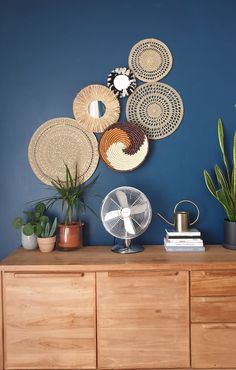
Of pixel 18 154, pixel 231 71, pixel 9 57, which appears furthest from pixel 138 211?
pixel 9 57

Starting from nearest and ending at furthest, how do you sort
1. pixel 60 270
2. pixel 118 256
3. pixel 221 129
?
pixel 60 270 < pixel 118 256 < pixel 221 129

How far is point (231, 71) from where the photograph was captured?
2.27 meters

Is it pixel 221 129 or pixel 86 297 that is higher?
pixel 221 129

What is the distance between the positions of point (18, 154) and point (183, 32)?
1.36 m

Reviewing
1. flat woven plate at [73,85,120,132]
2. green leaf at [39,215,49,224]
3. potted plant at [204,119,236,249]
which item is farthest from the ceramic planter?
green leaf at [39,215,49,224]

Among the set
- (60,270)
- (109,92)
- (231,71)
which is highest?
(231,71)

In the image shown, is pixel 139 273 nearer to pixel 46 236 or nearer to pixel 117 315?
pixel 117 315

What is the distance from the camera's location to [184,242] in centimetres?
206

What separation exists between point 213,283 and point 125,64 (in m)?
1.47

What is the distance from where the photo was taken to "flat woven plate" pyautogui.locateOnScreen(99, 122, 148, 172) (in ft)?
7.25

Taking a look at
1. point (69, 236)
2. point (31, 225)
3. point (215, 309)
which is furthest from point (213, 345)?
point (31, 225)

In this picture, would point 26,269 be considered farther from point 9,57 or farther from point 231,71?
point 231,71

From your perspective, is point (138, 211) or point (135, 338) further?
point (138, 211)

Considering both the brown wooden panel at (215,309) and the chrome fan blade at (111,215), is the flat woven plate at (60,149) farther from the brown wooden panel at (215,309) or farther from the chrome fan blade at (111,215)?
the brown wooden panel at (215,309)
